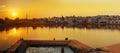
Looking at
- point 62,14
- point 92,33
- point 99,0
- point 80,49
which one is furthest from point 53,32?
point 80,49

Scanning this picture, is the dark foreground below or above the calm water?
above

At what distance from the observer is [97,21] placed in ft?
40.1

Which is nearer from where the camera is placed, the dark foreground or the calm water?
the dark foreground

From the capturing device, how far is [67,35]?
10.3 meters

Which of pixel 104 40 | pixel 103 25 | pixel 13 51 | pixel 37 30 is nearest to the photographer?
pixel 13 51

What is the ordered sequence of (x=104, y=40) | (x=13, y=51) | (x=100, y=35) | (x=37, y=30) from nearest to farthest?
(x=13, y=51) < (x=104, y=40) < (x=100, y=35) < (x=37, y=30)

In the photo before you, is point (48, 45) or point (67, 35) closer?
point (48, 45)

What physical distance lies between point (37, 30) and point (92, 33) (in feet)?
7.04

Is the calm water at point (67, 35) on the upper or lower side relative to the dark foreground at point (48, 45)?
lower

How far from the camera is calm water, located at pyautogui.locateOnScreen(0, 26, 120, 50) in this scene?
9.34 metres

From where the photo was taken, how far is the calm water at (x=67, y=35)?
934cm

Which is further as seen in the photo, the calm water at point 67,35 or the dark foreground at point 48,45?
the calm water at point 67,35

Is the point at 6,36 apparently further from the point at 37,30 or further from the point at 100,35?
the point at 100,35

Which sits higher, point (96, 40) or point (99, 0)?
point (99, 0)
